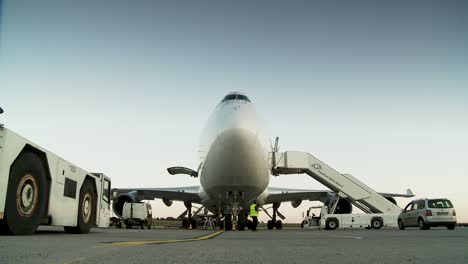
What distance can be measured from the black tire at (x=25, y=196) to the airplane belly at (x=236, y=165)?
831 cm

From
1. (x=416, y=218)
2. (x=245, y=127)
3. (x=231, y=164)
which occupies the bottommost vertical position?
(x=416, y=218)

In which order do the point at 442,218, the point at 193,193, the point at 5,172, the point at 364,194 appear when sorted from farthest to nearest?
1. the point at 193,193
2. the point at 364,194
3. the point at 442,218
4. the point at 5,172

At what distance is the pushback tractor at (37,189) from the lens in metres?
6.38

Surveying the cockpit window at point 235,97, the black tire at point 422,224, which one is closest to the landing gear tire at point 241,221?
the cockpit window at point 235,97

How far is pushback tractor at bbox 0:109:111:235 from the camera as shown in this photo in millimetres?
6383

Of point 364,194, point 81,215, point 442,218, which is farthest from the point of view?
point 364,194

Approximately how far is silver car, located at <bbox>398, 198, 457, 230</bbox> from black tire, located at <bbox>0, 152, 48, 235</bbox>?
1419cm

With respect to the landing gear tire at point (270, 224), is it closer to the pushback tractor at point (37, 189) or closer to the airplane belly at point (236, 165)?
the airplane belly at point (236, 165)

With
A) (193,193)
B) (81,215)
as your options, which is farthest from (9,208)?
(193,193)

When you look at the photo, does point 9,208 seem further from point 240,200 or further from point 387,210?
point 387,210

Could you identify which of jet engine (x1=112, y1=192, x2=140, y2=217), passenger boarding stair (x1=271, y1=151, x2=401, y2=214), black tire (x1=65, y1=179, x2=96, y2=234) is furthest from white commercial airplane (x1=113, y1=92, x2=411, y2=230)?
jet engine (x1=112, y1=192, x2=140, y2=217)

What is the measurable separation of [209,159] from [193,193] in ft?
27.6

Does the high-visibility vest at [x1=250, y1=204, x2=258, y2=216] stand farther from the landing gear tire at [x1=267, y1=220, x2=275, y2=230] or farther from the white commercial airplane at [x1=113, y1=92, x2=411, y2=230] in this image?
the landing gear tire at [x1=267, y1=220, x2=275, y2=230]

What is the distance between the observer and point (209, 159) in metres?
16.5
